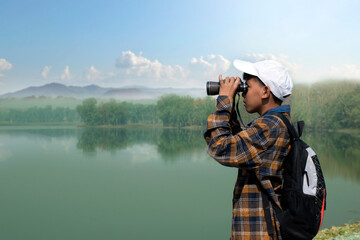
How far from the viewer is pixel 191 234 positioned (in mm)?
6625

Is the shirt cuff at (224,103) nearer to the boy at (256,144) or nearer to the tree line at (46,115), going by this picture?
the boy at (256,144)

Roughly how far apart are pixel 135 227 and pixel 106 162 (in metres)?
11.4

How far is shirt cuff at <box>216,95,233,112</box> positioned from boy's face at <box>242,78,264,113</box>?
0.27 ft

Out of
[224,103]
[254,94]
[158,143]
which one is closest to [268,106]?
[254,94]

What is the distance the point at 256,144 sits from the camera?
110 centimetres

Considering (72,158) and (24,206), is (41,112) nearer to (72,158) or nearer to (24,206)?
(72,158)

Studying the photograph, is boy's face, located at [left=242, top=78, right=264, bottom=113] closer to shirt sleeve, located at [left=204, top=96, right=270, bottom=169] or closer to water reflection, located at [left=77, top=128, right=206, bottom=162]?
shirt sleeve, located at [left=204, top=96, right=270, bottom=169]

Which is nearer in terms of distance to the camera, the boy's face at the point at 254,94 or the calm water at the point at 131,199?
the boy's face at the point at 254,94

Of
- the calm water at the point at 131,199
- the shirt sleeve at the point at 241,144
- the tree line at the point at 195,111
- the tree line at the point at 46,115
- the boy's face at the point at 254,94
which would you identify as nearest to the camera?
the shirt sleeve at the point at 241,144

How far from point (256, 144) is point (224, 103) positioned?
18cm

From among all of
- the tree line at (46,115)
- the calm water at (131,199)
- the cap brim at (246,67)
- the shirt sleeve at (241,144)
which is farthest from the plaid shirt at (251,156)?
the tree line at (46,115)

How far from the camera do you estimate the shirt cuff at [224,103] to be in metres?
1.16

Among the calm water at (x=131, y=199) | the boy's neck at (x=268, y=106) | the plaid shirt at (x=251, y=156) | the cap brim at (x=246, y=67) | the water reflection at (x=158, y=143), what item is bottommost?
the calm water at (x=131, y=199)

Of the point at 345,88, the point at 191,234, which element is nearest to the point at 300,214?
the point at 191,234
